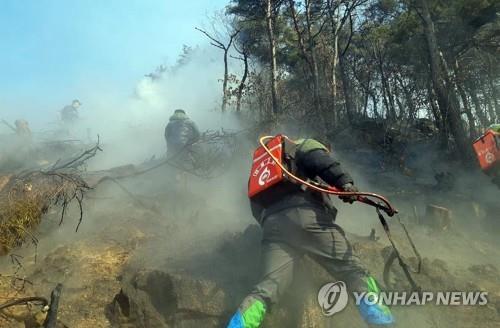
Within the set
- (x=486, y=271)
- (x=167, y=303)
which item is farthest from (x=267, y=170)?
(x=486, y=271)

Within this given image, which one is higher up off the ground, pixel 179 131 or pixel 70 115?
pixel 70 115

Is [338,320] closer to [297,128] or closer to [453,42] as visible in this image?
[297,128]

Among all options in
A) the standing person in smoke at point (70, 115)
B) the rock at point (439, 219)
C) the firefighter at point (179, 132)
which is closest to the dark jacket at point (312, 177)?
the rock at point (439, 219)

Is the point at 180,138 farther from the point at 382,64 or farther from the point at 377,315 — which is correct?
the point at 382,64

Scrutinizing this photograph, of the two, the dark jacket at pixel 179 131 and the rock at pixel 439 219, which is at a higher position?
the dark jacket at pixel 179 131

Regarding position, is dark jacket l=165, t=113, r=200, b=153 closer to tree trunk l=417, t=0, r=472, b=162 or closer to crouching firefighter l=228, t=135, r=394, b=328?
crouching firefighter l=228, t=135, r=394, b=328
